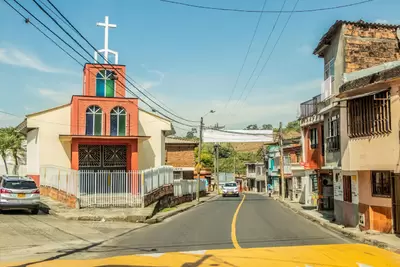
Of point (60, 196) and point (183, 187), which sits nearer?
point (60, 196)

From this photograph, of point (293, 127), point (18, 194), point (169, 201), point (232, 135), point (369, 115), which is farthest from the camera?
point (293, 127)

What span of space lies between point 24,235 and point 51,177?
13.9 meters

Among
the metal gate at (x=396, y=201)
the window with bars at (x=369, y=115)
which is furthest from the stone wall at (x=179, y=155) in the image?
the metal gate at (x=396, y=201)

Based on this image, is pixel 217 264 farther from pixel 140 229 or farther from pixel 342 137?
pixel 342 137

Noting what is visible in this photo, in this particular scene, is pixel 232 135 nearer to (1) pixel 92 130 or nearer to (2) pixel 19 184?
(1) pixel 92 130

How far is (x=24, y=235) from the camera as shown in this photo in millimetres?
14297

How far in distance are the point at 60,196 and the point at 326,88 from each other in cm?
1583

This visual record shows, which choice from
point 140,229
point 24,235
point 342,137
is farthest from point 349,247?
point 24,235

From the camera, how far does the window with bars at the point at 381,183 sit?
52.7ft

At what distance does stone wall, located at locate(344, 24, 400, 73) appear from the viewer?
20.0m

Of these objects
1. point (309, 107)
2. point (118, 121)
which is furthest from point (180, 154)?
point (309, 107)

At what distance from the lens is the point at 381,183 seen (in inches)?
649

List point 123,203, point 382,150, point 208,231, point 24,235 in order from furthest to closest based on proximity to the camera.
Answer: point 123,203 → point 208,231 → point 382,150 → point 24,235

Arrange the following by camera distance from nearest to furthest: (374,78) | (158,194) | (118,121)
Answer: (374,78)
(158,194)
(118,121)
